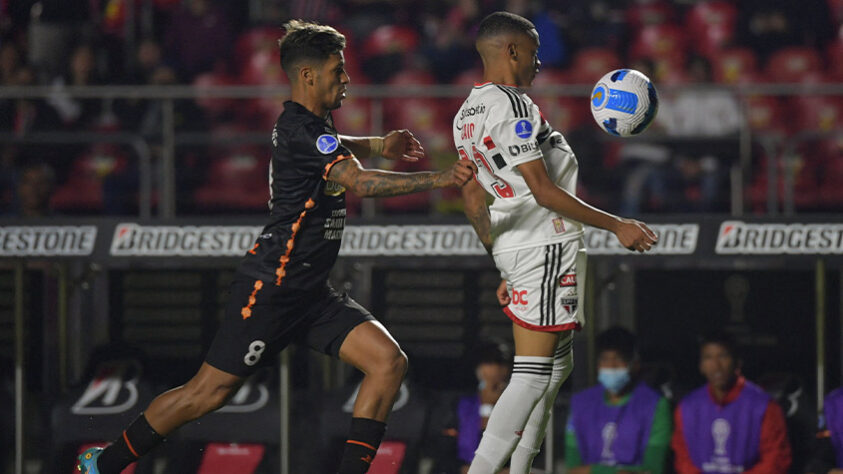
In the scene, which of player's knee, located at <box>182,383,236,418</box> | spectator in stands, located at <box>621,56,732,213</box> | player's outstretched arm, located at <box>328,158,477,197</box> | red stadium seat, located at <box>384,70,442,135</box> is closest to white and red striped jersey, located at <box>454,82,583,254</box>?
player's outstretched arm, located at <box>328,158,477,197</box>

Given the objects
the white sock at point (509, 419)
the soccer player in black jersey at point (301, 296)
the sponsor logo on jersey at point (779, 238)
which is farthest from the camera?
the sponsor logo on jersey at point (779, 238)

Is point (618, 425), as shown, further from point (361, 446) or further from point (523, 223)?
point (361, 446)

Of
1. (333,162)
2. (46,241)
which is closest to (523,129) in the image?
(333,162)

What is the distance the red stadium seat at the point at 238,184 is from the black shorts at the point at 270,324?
14.5 feet

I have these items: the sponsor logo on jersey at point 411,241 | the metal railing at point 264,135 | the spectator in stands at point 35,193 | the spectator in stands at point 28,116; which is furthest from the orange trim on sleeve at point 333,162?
the spectator in stands at point 28,116

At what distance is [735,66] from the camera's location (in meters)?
10.9

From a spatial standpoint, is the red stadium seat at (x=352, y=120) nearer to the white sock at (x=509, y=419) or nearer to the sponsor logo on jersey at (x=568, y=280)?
the sponsor logo on jersey at (x=568, y=280)

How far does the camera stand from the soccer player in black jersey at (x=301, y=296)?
4758 mm

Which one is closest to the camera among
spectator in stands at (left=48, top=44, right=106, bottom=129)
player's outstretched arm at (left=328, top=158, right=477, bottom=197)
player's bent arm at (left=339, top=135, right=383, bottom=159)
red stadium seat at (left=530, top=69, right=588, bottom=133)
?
player's outstretched arm at (left=328, top=158, right=477, bottom=197)

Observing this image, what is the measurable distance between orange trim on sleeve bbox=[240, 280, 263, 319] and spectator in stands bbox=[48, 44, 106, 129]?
5030 mm

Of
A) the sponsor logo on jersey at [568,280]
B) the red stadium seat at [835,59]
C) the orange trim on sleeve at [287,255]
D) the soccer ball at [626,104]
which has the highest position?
the red stadium seat at [835,59]

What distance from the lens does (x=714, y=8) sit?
11.3m

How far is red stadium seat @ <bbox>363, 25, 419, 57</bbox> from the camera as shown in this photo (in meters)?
11.0

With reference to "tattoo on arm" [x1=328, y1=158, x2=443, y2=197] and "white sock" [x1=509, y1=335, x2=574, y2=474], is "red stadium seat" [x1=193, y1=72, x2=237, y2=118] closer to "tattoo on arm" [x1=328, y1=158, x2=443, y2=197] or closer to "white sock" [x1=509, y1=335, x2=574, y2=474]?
"tattoo on arm" [x1=328, y1=158, x2=443, y2=197]
